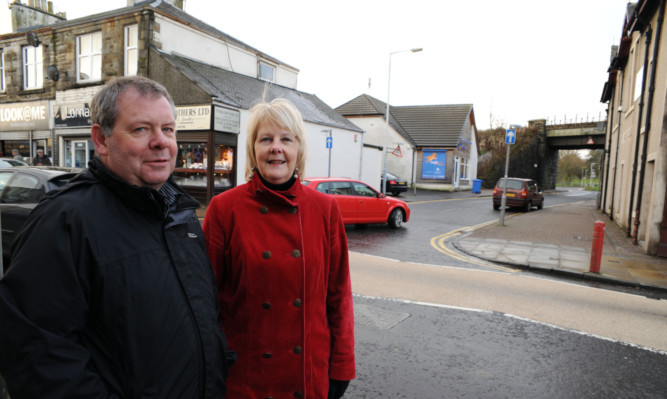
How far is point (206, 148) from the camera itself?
1490 centimetres

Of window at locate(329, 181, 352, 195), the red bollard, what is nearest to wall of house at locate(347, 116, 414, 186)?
window at locate(329, 181, 352, 195)

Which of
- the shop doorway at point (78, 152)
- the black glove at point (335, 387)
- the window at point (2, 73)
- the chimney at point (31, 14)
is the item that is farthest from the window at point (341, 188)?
the chimney at point (31, 14)

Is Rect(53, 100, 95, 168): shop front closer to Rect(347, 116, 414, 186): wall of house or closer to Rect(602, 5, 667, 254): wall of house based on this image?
Rect(347, 116, 414, 186): wall of house

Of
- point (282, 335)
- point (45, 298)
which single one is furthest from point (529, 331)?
point (45, 298)

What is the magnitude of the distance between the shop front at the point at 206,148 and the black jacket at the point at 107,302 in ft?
44.7

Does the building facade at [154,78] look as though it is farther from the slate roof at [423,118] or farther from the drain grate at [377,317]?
the slate roof at [423,118]

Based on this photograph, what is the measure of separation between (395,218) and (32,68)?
783 inches

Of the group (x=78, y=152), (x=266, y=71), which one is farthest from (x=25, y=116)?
(x=266, y=71)

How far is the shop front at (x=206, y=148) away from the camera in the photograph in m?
14.4

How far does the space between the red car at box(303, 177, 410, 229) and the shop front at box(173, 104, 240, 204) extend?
4.97m

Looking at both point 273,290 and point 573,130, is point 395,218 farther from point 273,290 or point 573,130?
point 573,130

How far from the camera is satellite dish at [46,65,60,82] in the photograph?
17.8 meters

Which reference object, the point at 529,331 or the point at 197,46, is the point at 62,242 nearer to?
the point at 529,331

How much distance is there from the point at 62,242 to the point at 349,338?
51.8 inches
